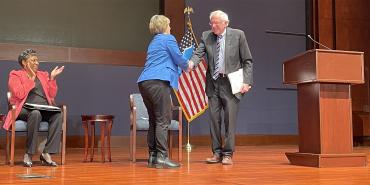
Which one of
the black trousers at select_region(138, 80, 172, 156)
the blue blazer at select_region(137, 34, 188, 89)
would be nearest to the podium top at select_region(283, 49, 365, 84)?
the blue blazer at select_region(137, 34, 188, 89)

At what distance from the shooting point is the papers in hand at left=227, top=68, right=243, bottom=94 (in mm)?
3938

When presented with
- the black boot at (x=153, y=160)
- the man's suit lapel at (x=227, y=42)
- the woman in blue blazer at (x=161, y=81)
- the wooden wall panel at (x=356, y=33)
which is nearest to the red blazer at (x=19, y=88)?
the woman in blue blazer at (x=161, y=81)

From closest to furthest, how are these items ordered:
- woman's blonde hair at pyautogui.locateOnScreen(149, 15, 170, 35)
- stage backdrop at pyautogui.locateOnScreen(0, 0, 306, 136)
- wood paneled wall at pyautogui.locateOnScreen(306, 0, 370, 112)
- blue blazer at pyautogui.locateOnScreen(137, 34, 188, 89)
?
blue blazer at pyautogui.locateOnScreen(137, 34, 188, 89) → woman's blonde hair at pyautogui.locateOnScreen(149, 15, 170, 35) → stage backdrop at pyautogui.locateOnScreen(0, 0, 306, 136) → wood paneled wall at pyautogui.locateOnScreen(306, 0, 370, 112)

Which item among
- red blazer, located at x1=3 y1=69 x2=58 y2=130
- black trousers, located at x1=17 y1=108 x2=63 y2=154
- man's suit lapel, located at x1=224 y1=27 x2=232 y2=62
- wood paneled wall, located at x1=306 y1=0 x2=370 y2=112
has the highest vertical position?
wood paneled wall, located at x1=306 y1=0 x2=370 y2=112

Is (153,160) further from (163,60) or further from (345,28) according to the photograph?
(345,28)

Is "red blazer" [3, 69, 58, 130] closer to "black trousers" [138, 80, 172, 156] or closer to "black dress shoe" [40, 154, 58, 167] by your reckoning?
"black dress shoe" [40, 154, 58, 167]

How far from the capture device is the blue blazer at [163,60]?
3609mm

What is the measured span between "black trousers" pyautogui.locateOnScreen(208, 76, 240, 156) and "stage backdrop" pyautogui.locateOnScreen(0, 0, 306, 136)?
3142mm

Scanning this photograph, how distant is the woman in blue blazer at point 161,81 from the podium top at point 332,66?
0.96m

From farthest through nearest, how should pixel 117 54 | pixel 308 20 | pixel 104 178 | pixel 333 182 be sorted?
1. pixel 308 20
2. pixel 117 54
3. pixel 104 178
4. pixel 333 182

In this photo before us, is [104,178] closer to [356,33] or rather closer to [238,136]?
[238,136]

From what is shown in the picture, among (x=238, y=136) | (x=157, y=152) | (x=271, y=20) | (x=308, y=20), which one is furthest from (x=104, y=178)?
(x=308, y=20)

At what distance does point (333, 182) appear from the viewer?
98.8 inches

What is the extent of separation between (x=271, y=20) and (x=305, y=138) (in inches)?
186
